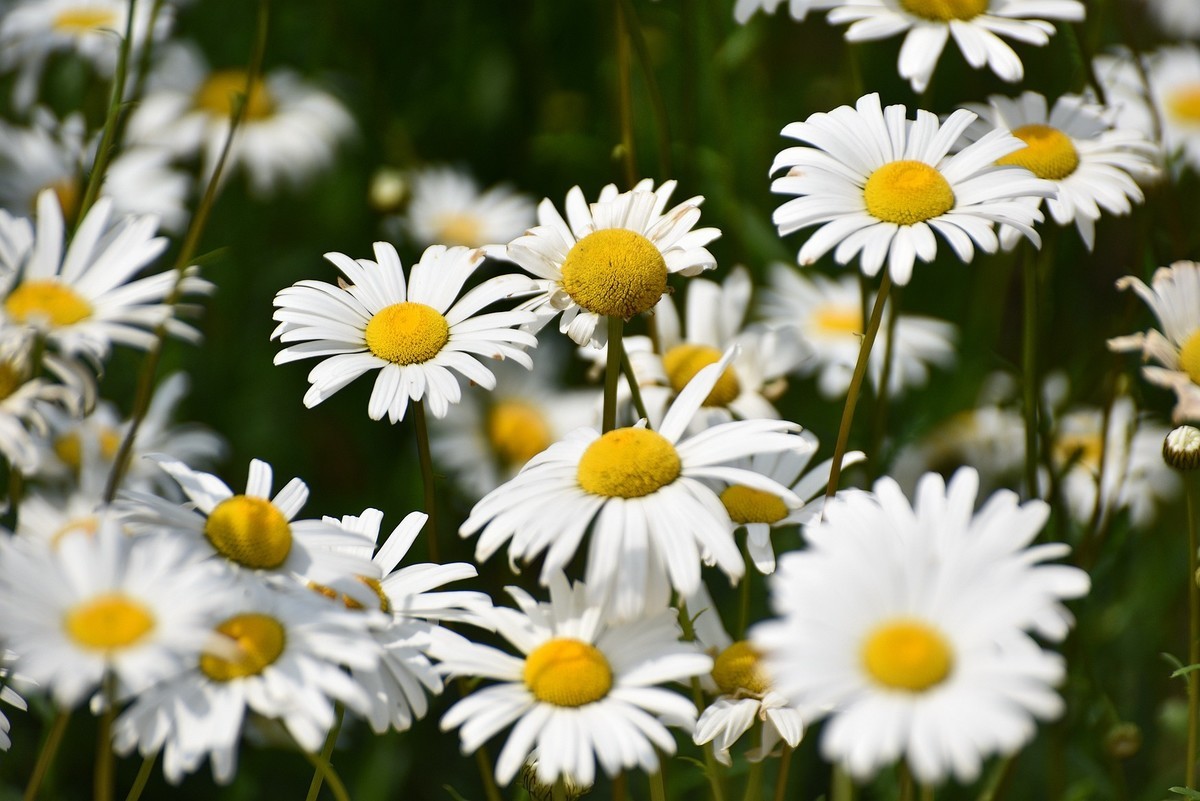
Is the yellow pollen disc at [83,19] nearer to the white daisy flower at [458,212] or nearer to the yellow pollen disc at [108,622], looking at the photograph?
the white daisy flower at [458,212]

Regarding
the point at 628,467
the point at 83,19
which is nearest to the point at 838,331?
the point at 628,467

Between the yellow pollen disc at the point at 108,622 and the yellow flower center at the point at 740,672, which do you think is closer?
the yellow pollen disc at the point at 108,622

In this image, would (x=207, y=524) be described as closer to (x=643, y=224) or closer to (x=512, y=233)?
(x=643, y=224)

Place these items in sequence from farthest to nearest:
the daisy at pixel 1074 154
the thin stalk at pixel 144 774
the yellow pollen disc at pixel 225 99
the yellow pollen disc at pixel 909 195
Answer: the yellow pollen disc at pixel 225 99
the daisy at pixel 1074 154
the yellow pollen disc at pixel 909 195
the thin stalk at pixel 144 774

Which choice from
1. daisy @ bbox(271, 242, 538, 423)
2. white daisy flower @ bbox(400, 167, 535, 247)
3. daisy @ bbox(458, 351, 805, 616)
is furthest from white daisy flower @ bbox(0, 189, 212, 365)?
white daisy flower @ bbox(400, 167, 535, 247)

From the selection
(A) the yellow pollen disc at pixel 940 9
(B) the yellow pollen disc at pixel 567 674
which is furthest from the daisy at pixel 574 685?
(A) the yellow pollen disc at pixel 940 9

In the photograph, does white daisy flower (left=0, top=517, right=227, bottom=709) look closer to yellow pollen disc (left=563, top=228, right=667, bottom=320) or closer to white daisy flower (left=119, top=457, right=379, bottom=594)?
white daisy flower (left=119, top=457, right=379, bottom=594)
